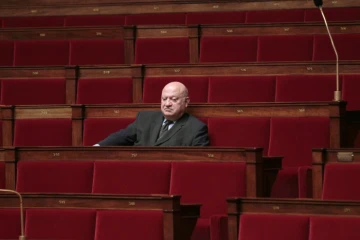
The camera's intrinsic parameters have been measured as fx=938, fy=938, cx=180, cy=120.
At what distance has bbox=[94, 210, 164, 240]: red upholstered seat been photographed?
80 centimetres

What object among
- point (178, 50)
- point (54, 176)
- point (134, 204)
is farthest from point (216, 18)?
point (134, 204)

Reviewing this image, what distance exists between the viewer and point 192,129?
105 cm

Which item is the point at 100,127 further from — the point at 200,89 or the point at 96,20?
the point at 96,20

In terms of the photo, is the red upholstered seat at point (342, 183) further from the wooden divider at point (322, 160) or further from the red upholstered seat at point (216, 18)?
the red upholstered seat at point (216, 18)

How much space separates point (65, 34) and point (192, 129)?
41 cm

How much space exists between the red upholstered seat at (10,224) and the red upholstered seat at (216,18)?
66 cm

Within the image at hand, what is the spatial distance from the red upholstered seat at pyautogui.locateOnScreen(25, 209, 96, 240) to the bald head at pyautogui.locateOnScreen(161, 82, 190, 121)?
26cm

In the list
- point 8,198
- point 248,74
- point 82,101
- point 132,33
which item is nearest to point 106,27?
point 132,33

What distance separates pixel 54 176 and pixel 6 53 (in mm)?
473

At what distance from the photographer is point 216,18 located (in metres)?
1.44

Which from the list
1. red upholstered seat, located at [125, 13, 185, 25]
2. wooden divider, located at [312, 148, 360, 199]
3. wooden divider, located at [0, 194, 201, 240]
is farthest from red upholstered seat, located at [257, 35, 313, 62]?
wooden divider, located at [0, 194, 201, 240]

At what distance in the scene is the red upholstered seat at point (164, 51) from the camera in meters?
1.33

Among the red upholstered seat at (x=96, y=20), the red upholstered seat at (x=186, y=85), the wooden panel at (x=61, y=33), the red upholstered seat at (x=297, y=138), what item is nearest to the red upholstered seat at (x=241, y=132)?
the red upholstered seat at (x=297, y=138)

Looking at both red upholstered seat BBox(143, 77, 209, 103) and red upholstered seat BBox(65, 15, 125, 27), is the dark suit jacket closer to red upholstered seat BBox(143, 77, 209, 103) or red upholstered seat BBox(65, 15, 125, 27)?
red upholstered seat BBox(143, 77, 209, 103)
